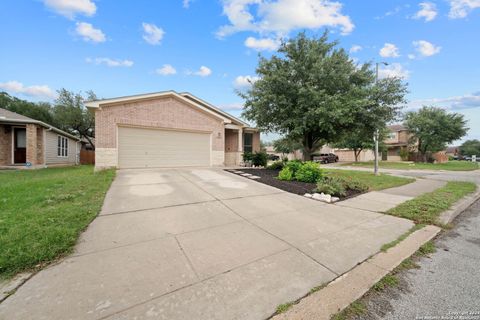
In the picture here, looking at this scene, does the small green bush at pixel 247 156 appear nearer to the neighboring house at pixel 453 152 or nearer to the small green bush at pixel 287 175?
the small green bush at pixel 287 175

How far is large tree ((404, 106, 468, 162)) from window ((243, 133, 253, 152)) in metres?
17.7

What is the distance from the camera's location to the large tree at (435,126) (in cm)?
2259

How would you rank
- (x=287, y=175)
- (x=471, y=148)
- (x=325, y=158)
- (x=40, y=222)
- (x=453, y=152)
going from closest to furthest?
1. (x=40, y=222)
2. (x=287, y=175)
3. (x=325, y=158)
4. (x=471, y=148)
5. (x=453, y=152)

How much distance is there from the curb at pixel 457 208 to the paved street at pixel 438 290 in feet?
4.29

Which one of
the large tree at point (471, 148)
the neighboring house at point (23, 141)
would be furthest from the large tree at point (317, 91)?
the large tree at point (471, 148)

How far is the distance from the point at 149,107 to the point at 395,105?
12.2 m

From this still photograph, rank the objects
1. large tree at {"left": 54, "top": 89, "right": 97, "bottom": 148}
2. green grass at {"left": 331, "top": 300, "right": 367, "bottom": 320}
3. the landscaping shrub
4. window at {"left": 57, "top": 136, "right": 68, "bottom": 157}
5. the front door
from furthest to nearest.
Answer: large tree at {"left": 54, "top": 89, "right": 97, "bottom": 148} → window at {"left": 57, "top": 136, "right": 68, "bottom": 157} → the landscaping shrub → the front door → green grass at {"left": 331, "top": 300, "right": 367, "bottom": 320}

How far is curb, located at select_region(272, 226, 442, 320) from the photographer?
1841 millimetres

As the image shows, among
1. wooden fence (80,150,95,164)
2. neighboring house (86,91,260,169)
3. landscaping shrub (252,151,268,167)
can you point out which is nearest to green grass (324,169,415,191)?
landscaping shrub (252,151,268,167)

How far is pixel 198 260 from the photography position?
262 cm

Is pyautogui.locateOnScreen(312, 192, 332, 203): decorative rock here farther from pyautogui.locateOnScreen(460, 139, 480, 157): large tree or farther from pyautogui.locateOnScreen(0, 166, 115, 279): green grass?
pyautogui.locateOnScreen(460, 139, 480, 157): large tree

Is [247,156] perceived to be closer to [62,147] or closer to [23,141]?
[23,141]

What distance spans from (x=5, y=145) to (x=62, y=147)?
13.4ft

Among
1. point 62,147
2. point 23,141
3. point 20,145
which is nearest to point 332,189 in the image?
point 23,141
